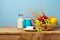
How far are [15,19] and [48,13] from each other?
1.31 ft

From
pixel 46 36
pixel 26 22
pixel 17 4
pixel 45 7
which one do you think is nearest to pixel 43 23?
pixel 46 36

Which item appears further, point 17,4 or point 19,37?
point 17,4

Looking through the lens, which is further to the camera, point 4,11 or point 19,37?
point 4,11

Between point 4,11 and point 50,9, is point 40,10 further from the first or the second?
point 4,11

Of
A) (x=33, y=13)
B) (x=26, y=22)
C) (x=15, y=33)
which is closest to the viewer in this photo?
(x=15, y=33)

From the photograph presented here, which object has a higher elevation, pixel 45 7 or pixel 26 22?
pixel 45 7

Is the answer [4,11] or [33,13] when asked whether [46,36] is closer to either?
[33,13]

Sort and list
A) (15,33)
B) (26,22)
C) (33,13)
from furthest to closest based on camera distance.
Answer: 1. (33,13)
2. (26,22)
3. (15,33)

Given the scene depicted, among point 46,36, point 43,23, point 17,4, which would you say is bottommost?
point 46,36

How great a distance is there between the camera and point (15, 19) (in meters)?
1.78

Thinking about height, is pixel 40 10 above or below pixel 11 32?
above

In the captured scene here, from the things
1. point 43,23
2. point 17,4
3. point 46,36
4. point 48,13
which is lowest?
point 46,36

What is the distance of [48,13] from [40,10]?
4.0 inches

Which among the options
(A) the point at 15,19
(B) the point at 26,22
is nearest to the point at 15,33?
(B) the point at 26,22
